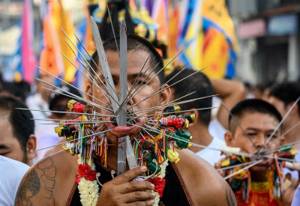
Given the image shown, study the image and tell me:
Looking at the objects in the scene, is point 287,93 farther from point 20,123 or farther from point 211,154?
point 20,123

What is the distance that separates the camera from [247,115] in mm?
5406

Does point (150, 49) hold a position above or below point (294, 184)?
above

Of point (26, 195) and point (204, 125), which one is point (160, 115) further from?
point (204, 125)

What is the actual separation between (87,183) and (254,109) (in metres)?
2.22

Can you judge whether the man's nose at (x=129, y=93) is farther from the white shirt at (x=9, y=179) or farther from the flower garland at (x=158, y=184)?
the white shirt at (x=9, y=179)

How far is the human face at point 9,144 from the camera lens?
447cm

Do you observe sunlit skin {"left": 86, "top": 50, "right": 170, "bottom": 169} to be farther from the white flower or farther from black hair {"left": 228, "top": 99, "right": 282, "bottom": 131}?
black hair {"left": 228, "top": 99, "right": 282, "bottom": 131}

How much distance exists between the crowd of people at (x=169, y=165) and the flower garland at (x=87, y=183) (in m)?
0.06

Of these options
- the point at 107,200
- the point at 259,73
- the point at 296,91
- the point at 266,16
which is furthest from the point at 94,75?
the point at 259,73

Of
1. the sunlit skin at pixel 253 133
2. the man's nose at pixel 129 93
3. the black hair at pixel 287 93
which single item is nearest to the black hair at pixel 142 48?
the man's nose at pixel 129 93

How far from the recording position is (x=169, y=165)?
3523 mm

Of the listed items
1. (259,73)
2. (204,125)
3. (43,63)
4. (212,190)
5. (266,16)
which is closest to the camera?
(212,190)

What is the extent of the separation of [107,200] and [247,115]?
7.79 feet

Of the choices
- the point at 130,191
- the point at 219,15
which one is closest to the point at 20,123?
the point at 130,191
